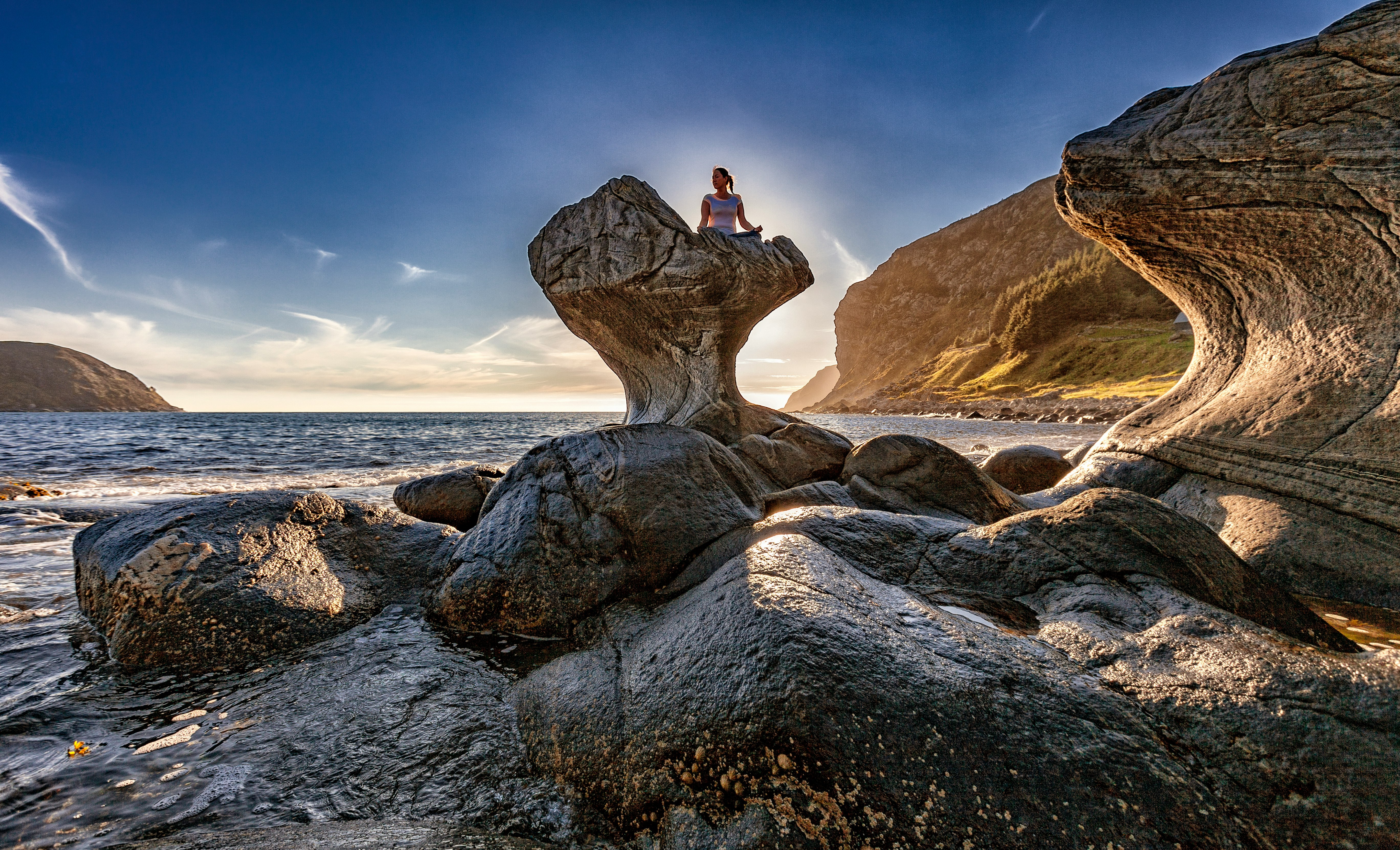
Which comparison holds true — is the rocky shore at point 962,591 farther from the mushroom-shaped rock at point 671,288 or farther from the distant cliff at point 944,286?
the distant cliff at point 944,286

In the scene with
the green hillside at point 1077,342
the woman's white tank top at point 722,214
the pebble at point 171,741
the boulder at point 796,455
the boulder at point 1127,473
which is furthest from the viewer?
the green hillside at point 1077,342

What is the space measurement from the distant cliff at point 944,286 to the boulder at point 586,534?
84.9 m

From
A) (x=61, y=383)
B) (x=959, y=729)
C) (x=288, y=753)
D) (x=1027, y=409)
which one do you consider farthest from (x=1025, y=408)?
(x=61, y=383)

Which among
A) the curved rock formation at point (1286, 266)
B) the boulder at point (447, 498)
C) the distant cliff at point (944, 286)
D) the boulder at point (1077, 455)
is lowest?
the boulder at point (447, 498)

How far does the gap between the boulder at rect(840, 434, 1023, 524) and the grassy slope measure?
33439 millimetres

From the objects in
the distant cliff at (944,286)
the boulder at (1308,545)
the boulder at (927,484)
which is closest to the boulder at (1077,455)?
the boulder at (1308,545)

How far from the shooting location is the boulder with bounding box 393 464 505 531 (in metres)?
7.87

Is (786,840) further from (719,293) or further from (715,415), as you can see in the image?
(719,293)

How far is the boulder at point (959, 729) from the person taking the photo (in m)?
1.75

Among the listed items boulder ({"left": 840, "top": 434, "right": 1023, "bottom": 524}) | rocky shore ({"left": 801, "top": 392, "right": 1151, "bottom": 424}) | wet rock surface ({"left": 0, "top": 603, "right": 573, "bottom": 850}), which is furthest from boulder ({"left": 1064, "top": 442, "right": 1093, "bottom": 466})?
wet rock surface ({"left": 0, "top": 603, "right": 573, "bottom": 850})

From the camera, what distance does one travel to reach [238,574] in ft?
13.3

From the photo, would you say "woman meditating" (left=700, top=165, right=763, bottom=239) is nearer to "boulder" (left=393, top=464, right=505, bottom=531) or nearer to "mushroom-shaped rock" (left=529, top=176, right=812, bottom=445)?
"mushroom-shaped rock" (left=529, top=176, right=812, bottom=445)

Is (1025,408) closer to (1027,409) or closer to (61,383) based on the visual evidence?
(1027,409)

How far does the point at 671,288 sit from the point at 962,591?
8221 millimetres
